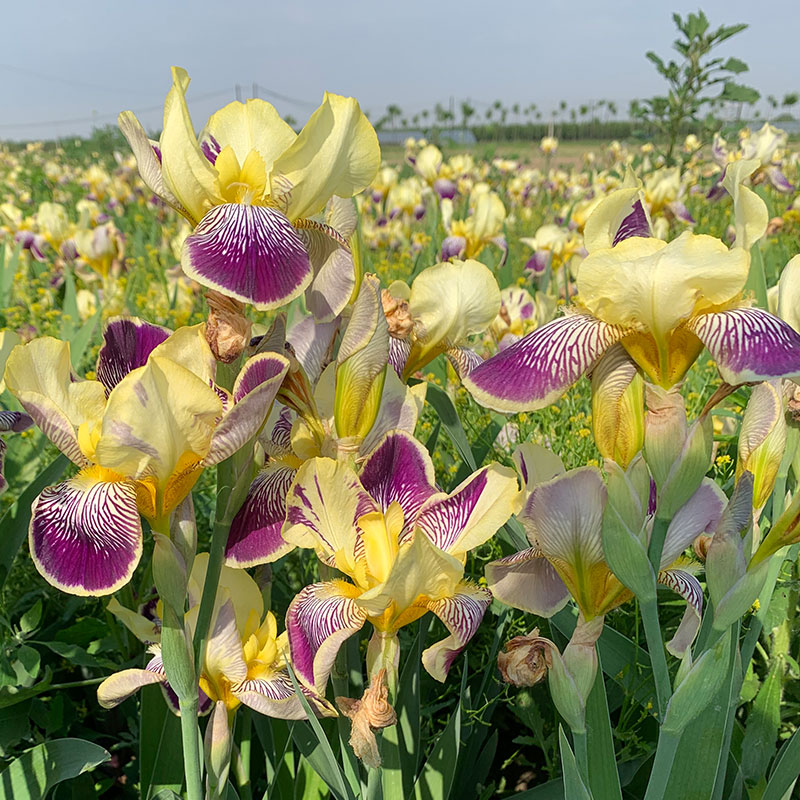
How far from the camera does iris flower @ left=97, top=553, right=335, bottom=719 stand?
1159mm

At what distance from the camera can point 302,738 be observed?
3.96 ft

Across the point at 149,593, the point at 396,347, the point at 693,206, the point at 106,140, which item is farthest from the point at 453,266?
the point at 106,140

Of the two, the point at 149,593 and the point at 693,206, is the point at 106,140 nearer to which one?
the point at 693,206

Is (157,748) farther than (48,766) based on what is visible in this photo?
Yes

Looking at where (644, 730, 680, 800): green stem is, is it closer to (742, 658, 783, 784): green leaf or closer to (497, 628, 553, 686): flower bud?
(497, 628, 553, 686): flower bud

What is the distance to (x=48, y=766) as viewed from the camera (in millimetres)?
1254

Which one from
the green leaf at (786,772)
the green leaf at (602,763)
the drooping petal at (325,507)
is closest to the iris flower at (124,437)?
the drooping petal at (325,507)

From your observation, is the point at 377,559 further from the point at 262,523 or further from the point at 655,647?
the point at 655,647

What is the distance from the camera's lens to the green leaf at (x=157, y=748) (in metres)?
1.37

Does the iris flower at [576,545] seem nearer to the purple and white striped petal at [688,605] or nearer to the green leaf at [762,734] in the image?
the purple and white striped petal at [688,605]

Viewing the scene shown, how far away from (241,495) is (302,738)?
0.44 metres

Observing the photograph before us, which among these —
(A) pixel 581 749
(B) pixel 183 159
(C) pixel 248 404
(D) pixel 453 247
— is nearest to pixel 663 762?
(A) pixel 581 749

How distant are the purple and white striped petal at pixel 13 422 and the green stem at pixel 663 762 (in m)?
1.18

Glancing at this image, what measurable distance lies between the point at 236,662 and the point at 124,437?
0.45 m
